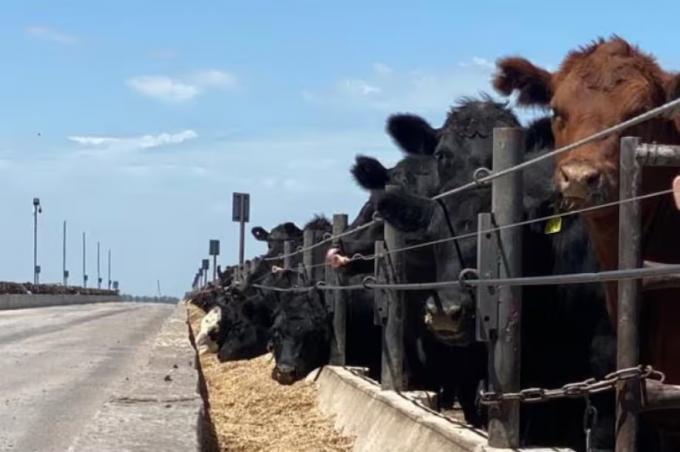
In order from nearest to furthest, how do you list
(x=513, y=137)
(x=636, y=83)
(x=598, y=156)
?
(x=598, y=156), (x=636, y=83), (x=513, y=137)

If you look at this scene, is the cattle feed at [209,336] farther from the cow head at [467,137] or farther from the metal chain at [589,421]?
the metal chain at [589,421]

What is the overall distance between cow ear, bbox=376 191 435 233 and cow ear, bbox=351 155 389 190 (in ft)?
7.03

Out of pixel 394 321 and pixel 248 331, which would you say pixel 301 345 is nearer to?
pixel 394 321

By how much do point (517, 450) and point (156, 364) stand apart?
5957 mm

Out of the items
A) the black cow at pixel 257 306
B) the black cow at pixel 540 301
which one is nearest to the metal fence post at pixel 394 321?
the black cow at pixel 540 301

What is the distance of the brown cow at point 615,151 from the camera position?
16.3 feet

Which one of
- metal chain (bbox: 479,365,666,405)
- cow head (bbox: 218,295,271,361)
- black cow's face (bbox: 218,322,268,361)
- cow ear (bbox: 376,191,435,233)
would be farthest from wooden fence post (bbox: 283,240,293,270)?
metal chain (bbox: 479,365,666,405)

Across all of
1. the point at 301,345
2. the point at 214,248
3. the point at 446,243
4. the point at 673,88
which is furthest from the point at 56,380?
the point at 214,248

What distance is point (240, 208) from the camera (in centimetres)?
2834

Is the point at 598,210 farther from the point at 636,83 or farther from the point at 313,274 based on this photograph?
the point at 313,274

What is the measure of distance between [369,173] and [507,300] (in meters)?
4.57

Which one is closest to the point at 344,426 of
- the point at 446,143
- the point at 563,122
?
the point at 446,143

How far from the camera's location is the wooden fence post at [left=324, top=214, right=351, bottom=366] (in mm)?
11172

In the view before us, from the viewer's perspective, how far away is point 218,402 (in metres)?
11.7
